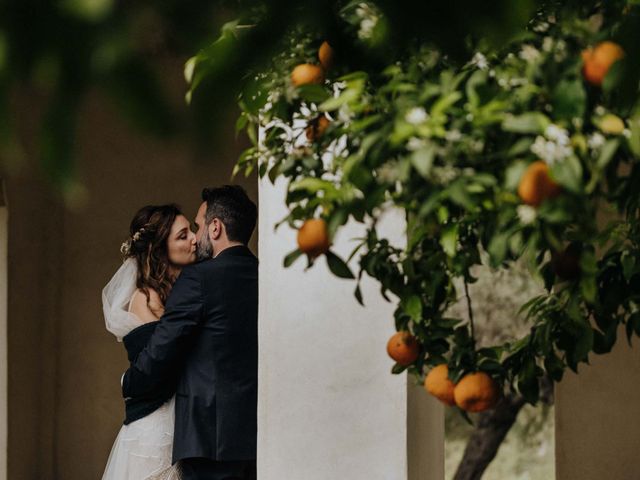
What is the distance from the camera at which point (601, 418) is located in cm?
671

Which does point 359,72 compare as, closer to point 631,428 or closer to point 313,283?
point 313,283

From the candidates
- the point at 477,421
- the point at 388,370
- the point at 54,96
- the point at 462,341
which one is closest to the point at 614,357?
the point at 388,370

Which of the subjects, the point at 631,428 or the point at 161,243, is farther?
the point at 631,428

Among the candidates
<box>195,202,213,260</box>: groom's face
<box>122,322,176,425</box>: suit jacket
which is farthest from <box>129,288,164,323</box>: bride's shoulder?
<box>195,202,213,260</box>: groom's face

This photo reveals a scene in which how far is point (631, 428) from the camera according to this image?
6.69 meters

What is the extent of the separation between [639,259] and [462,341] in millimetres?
436

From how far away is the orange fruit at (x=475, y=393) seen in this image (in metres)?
2.58

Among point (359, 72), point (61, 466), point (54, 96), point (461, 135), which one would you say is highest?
point (359, 72)

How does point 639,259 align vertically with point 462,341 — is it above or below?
above

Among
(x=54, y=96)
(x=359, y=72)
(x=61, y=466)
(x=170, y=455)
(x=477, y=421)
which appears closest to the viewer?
(x=54, y=96)

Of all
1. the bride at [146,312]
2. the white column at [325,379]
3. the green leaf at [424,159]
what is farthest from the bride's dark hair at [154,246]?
the green leaf at [424,159]

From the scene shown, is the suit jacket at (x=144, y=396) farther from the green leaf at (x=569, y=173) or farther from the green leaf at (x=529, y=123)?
the green leaf at (x=569, y=173)

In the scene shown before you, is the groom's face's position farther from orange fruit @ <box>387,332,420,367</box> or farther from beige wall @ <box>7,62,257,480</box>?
orange fruit @ <box>387,332,420,367</box>

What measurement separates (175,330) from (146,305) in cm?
71
